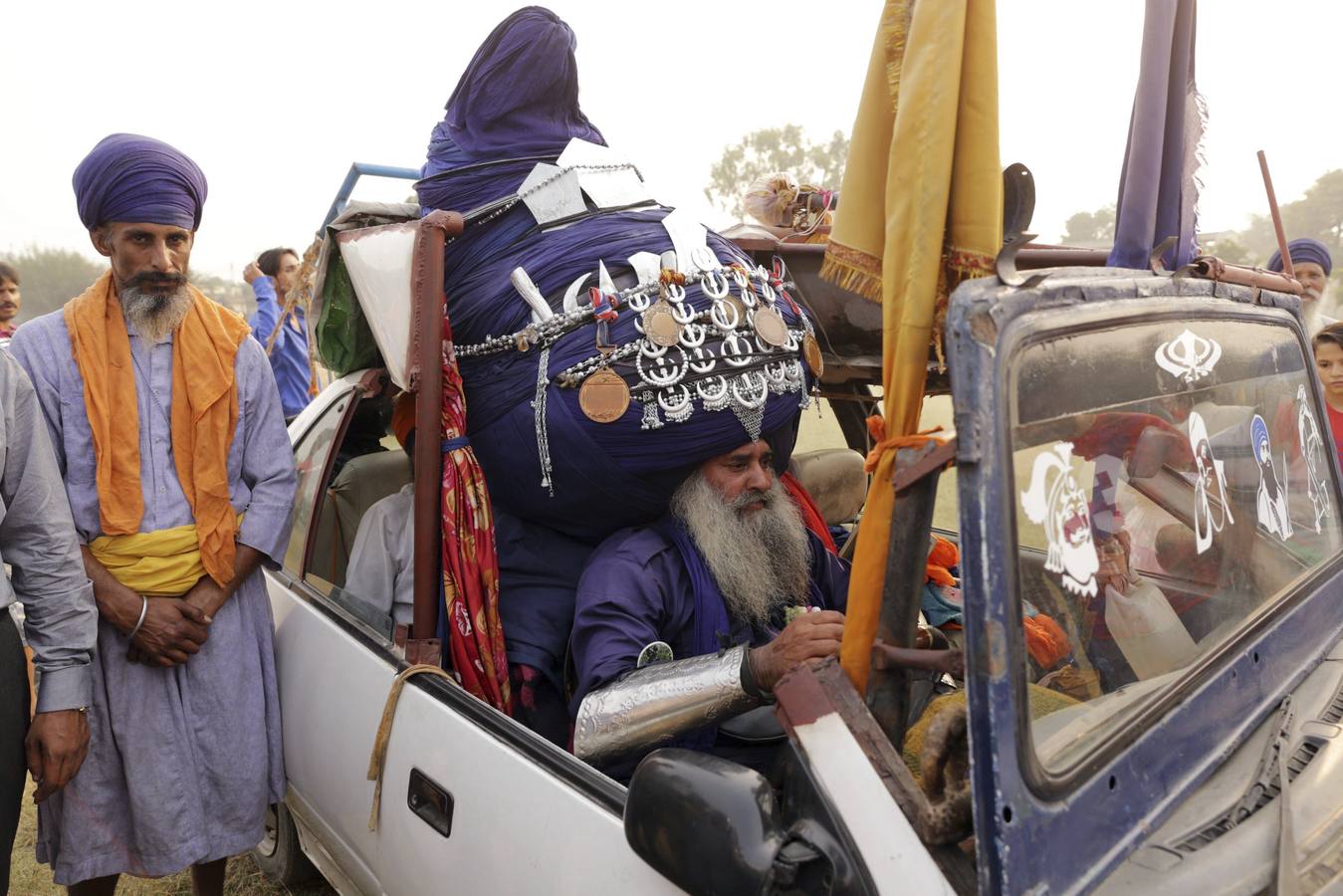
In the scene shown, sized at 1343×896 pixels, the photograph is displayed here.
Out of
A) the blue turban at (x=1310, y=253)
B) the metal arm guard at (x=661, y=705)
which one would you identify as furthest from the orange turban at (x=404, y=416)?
the blue turban at (x=1310, y=253)

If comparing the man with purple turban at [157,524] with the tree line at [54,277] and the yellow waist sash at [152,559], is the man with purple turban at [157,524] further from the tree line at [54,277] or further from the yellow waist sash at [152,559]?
the tree line at [54,277]

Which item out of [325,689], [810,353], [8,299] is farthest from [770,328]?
[8,299]

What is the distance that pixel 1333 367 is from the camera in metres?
3.98

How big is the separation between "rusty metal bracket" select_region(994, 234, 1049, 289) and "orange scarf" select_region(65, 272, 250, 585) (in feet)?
7.01

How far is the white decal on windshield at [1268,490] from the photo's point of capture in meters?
1.96

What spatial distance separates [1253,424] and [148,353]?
9.02 ft

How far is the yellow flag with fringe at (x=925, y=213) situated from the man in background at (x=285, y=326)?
6.46 meters

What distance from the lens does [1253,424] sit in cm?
196

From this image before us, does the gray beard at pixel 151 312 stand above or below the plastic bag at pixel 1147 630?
above

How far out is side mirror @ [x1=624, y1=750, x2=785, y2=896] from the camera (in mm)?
1278

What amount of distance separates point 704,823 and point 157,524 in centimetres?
187

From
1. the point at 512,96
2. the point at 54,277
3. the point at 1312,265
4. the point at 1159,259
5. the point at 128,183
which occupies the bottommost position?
the point at 54,277

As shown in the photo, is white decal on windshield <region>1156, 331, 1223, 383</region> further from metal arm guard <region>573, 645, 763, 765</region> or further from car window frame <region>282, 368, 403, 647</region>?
car window frame <region>282, 368, 403, 647</region>

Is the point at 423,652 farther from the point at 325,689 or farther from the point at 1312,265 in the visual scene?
the point at 1312,265
